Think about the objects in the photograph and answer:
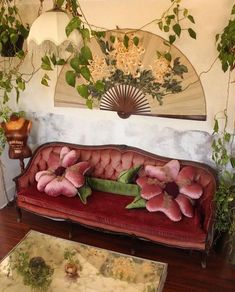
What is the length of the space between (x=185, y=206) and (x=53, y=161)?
1.45 m

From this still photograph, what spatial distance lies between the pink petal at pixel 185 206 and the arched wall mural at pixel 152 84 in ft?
2.51

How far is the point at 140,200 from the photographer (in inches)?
102

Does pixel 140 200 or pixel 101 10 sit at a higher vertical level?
pixel 101 10

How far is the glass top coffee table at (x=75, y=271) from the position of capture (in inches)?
72.4

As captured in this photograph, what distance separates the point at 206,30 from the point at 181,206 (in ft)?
5.01

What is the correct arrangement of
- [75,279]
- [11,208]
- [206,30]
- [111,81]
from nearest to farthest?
[75,279]
[206,30]
[111,81]
[11,208]

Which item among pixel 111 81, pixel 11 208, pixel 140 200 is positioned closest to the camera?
pixel 140 200

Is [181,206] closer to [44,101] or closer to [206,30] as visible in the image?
[206,30]

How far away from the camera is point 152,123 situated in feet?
9.28

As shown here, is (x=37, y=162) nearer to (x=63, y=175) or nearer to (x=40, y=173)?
(x=40, y=173)

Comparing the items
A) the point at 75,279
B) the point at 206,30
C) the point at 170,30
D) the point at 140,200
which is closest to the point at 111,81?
the point at 170,30

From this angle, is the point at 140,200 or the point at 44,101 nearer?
the point at 140,200

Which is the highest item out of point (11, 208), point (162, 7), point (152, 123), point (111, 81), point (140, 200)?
point (162, 7)

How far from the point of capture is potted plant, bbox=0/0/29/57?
Answer: 8.54ft
